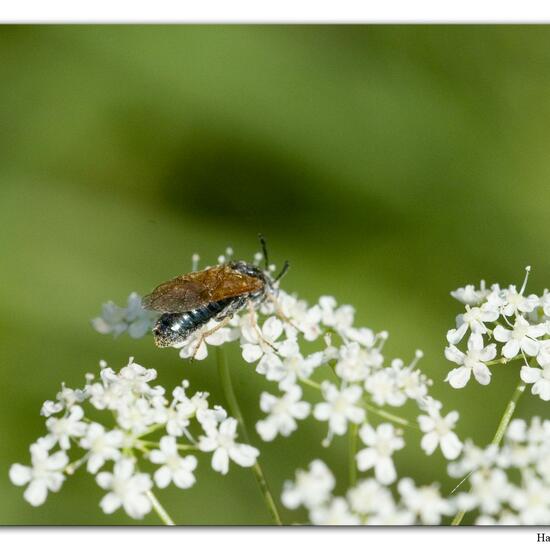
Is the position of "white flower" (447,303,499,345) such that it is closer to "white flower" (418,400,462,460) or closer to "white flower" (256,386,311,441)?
"white flower" (418,400,462,460)

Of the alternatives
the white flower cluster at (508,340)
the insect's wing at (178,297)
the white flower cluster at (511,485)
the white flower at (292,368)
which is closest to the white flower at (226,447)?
the white flower at (292,368)

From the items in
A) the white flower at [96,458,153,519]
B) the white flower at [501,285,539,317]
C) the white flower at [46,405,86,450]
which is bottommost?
the white flower at [96,458,153,519]

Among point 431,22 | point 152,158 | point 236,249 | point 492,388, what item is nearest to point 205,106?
point 152,158

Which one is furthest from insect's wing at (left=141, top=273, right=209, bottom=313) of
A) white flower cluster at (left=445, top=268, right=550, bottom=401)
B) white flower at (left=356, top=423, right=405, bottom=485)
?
white flower cluster at (left=445, top=268, right=550, bottom=401)

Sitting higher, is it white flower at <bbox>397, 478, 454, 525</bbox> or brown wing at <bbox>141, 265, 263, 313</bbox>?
brown wing at <bbox>141, 265, 263, 313</bbox>

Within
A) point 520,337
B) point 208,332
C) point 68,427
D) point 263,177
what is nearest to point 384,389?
point 520,337

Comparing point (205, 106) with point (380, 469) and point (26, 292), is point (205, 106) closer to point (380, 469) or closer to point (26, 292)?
point (26, 292)
